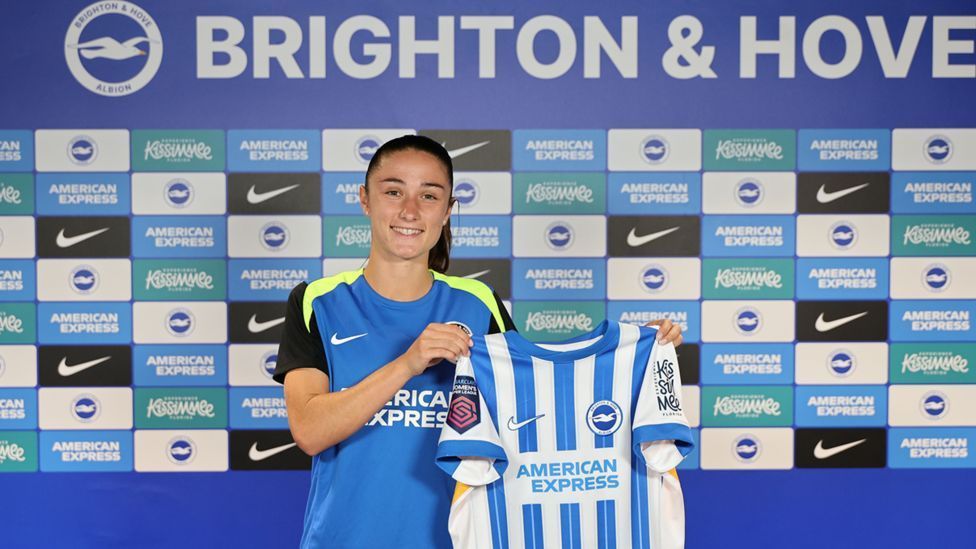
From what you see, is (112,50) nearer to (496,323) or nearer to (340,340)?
(340,340)

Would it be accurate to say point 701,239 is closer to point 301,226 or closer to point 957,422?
point 957,422

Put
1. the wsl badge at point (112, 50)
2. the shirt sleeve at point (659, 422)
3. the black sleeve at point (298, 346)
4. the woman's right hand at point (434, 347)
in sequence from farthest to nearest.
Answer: the wsl badge at point (112, 50)
the shirt sleeve at point (659, 422)
the black sleeve at point (298, 346)
the woman's right hand at point (434, 347)

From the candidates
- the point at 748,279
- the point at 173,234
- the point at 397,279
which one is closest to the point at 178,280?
the point at 173,234

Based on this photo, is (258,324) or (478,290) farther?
(258,324)

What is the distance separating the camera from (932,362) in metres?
2.72

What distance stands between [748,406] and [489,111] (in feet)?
4.75

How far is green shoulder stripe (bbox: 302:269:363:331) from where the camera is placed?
4.79 ft

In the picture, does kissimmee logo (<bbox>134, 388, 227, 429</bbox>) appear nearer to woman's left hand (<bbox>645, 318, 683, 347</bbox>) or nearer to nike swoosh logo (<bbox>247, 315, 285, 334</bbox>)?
nike swoosh logo (<bbox>247, 315, 285, 334</bbox>)

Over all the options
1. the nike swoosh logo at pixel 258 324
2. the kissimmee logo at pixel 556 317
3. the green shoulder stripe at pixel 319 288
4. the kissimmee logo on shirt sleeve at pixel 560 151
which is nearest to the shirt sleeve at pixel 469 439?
the green shoulder stripe at pixel 319 288

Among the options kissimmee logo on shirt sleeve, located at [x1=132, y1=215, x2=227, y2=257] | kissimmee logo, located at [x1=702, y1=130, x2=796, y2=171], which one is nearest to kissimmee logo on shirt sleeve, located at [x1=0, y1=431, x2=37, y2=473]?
kissimmee logo on shirt sleeve, located at [x1=132, y1=215, x2=227, y2=257]

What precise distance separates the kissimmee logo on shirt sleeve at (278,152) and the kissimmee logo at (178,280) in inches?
14.8

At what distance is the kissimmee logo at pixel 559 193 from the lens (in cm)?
265

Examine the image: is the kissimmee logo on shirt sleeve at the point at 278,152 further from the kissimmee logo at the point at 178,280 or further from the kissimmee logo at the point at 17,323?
the kissimmee logo at the point at 17,323

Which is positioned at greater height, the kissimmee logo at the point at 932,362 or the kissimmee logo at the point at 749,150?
the kissimmee logo at the point at 749,150
